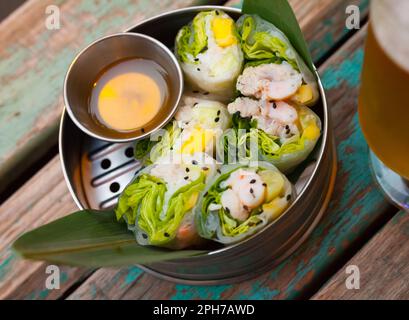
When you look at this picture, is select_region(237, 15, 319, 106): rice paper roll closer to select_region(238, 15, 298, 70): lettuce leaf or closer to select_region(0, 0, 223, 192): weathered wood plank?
select_region(238, 15, 298, 70): lettuce leaf

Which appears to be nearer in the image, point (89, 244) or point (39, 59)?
point (89, 244)

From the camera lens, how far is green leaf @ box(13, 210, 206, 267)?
805 millimetres

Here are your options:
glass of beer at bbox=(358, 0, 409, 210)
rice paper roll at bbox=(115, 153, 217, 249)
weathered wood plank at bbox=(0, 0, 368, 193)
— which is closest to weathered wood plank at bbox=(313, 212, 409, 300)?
glass of beer at bbox=(358, 0, 409, 210)

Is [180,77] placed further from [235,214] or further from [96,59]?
[235,214]

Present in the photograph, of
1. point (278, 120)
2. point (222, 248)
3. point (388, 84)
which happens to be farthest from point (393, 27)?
point (222, 248)

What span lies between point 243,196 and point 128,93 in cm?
35

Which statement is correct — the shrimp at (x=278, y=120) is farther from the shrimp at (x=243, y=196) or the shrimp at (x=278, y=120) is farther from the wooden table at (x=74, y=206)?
the wooden table at (x=74, y=206)

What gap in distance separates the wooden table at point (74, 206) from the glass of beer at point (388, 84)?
0.56 ft

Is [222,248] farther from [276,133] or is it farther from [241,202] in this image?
[276,133]

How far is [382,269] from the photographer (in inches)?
40.8

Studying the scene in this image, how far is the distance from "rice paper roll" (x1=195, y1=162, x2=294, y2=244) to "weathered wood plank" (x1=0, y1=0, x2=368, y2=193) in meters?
0.35
